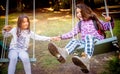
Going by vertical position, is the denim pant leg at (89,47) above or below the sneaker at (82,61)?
above

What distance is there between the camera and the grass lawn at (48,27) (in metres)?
2.39

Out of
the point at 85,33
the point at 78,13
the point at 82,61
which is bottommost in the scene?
the point at 82,61

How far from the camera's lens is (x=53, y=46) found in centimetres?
198

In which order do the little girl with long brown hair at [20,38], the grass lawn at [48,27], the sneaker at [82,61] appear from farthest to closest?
the grass lawn at [48,27] < the little girl with long brown hair at [20,38] < the sneaker at [82,61]

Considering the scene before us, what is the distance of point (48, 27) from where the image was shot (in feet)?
Result: 9.05

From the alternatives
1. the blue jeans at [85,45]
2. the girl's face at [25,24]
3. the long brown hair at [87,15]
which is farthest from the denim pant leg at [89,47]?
the girl's face at [25,24]

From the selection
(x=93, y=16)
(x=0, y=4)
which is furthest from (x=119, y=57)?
(x=0, y=4)

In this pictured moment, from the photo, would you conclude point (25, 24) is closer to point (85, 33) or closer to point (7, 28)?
point (7, 28)

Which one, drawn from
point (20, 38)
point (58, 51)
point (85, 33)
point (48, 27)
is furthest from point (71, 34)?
point (48, 27)

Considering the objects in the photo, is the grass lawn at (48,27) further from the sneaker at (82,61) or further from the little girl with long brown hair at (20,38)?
the sneaker at (82,61)

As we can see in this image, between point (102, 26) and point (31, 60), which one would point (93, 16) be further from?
point (31, 60)

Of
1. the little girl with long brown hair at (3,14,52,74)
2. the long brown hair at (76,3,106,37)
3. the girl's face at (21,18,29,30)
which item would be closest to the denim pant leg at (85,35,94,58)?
the long brown hair at (76,3,106,37)

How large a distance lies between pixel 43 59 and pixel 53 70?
15 cm

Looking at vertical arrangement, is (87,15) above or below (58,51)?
above
